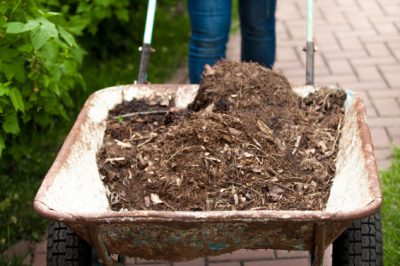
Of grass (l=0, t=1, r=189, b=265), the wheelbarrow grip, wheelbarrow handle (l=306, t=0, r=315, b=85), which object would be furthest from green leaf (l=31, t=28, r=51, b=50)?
wheelbarrow handle (l=306, t=0, r=315, b=85)

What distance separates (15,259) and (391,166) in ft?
6.67

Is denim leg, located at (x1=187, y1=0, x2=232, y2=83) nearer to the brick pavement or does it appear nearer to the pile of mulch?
the pile of mulch

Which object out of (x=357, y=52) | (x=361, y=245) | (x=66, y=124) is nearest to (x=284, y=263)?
(x=361, y=245)

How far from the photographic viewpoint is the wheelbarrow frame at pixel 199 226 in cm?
217

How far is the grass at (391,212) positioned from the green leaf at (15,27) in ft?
6.02

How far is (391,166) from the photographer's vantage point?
159 inches

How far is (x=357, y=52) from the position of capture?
17.9 feet

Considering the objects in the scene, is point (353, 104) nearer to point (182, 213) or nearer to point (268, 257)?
point (268, 257)

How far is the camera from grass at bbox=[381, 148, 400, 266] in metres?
3.27

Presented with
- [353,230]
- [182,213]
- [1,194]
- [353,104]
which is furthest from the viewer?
[1,194]

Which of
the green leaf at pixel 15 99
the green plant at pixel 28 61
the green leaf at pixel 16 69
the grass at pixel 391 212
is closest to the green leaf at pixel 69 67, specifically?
the green plant at pixel 28 61

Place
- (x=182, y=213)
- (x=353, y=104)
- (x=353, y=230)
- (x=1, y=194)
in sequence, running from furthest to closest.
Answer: (x=1, y=194), (x=353, y=104), (x=353, y=230), (x=182, y=213)

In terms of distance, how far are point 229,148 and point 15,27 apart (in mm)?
991

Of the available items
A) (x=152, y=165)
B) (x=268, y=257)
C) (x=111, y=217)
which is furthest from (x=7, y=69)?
(x=268, y=257)
